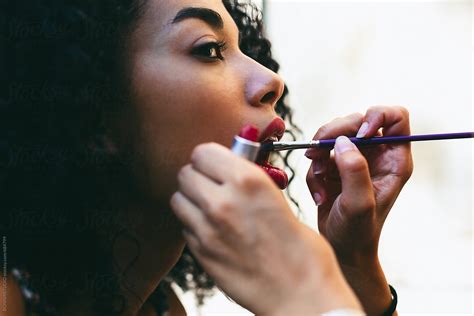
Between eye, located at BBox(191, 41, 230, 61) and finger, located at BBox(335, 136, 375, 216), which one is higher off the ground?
eye, located at BBox(191, 41, 230, 61)

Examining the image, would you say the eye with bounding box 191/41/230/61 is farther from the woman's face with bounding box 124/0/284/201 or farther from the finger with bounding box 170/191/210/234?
the finger with bounding box 170/191/210/234

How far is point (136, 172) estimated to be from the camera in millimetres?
929

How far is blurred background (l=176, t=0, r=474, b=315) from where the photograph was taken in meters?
1.61

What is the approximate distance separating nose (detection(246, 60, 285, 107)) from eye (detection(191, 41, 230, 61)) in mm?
64

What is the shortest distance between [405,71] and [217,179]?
114 cm

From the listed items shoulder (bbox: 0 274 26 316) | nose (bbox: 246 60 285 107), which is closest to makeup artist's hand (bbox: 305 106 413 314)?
nose (bbox: 246 60 285 107)

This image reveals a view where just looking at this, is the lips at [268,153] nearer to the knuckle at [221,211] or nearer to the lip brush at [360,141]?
the lip brush at [360,141]

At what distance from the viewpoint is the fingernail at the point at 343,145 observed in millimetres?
862

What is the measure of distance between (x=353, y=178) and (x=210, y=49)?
33cm

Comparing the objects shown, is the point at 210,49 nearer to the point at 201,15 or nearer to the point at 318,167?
the point at 201,15

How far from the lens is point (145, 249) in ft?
3.29

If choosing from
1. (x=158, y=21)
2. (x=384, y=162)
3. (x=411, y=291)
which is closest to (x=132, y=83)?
(x=158, y=21)

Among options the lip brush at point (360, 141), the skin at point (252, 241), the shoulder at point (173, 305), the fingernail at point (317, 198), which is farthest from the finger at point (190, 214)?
the shoulder at point (173, 305)

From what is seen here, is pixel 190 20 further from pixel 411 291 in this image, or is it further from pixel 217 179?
pixel 411 291
